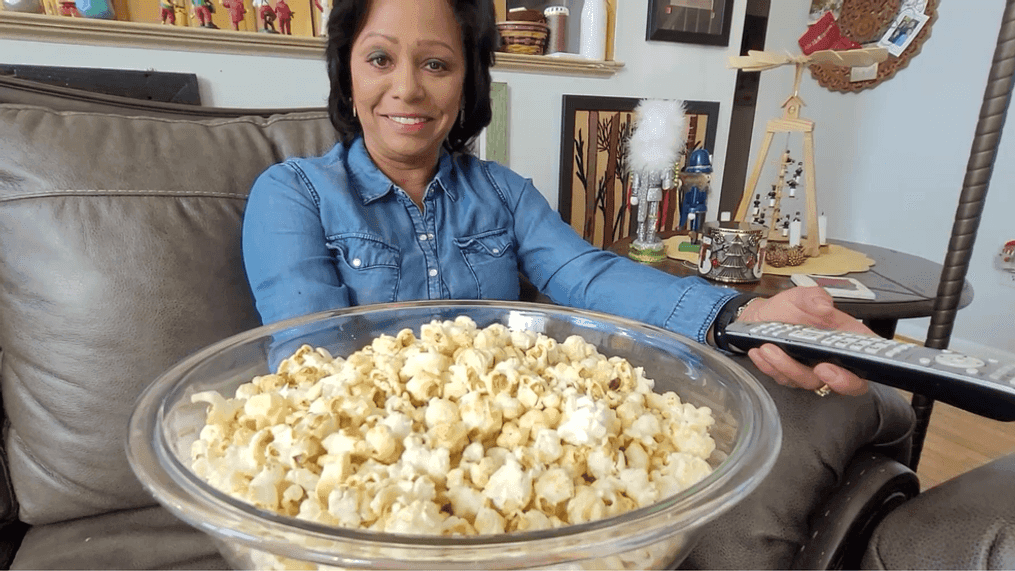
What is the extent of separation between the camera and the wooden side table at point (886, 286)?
1080 mm

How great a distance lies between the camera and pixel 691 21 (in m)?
2.26

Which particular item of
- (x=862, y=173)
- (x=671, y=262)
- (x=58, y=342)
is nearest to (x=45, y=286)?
(x=58, y=342)

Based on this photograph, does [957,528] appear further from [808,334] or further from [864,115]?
→ [864,115]

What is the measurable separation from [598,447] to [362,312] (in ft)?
0.91

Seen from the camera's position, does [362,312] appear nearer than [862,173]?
Yes

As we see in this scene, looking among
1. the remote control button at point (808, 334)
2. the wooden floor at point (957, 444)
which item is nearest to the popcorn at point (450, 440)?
the remote control button at point (808, 334)

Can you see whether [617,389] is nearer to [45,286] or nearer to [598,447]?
[598,447]

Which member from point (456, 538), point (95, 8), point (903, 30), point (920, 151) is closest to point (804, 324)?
point (456, 538)

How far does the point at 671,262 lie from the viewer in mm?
1374

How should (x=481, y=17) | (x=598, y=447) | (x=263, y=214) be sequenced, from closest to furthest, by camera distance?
(x=598, y=447) < (x=263, y=214) < (x=481, y=17)

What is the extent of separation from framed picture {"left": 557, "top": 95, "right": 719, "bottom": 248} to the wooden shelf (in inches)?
37.6

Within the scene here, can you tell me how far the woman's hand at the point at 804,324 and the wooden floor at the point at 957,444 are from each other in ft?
4.43

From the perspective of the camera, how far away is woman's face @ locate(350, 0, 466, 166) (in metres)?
0.88

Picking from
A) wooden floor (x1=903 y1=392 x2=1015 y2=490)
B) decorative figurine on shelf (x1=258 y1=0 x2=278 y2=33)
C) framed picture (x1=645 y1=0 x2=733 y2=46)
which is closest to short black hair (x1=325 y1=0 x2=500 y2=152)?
decorative figurine on shelf (x1=258 y1=0 x2=278 y2=33)
